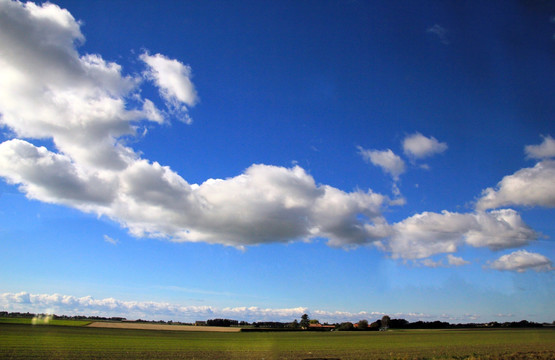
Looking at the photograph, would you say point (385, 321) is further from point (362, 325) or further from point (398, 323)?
point (362, 325)

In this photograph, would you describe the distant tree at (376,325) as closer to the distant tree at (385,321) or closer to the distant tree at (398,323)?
the distant tree at (385,321)

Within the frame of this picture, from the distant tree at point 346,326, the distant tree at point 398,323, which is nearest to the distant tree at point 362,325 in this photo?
the distant tree at point 346,326

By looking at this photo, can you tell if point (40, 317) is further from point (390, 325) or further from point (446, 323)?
point (446, 323)

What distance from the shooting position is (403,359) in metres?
36.0

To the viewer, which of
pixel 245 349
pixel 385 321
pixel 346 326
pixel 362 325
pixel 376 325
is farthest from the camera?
pixel 385 321

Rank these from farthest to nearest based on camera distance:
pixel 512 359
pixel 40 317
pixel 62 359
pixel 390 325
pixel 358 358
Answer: pixel 390 325, pixel 40 317, pixel 358 358, pixel 512 359, pixel 62 359

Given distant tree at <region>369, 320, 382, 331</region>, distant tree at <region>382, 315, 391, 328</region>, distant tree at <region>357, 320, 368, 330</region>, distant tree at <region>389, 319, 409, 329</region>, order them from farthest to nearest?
1. distant tree at <region>357, 320, 368, 330</region>
2. distant tree at <region>369, 320, 382, 331</region>
3. distant tree at <region>382, 315, 391, 328</region>
4. distant tree at <region>389, 319, 409, 329</region>

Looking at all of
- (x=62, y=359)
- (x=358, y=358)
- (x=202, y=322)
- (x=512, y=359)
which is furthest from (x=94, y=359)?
(x=202, y=322)

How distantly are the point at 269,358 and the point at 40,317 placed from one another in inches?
5379

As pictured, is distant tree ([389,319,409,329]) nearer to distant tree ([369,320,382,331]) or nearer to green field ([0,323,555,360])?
distant tree ([369,320,382,331])

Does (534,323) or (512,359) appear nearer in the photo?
(512,359)

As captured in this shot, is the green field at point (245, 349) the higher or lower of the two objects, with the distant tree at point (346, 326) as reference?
higher

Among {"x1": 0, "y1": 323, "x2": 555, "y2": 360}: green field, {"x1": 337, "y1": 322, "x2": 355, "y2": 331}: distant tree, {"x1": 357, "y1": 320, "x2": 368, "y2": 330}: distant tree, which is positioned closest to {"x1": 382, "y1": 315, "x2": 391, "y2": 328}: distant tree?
{"x1": 357, "y1": 320, "x2": 368, "y2": 330}: distant tree

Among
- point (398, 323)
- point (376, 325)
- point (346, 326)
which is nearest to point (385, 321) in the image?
point (376, 325)
